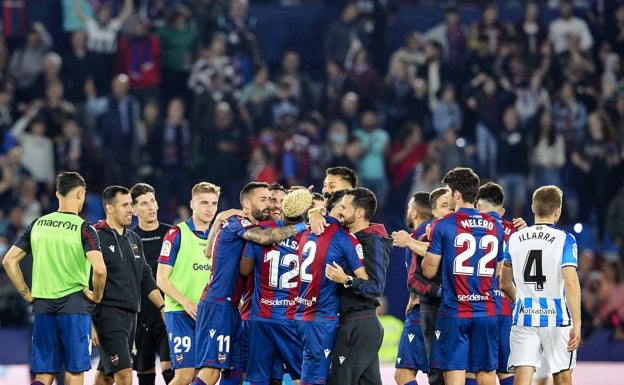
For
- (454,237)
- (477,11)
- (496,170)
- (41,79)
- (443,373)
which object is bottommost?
(443,373)

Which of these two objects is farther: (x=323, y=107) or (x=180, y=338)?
(x=323, y=107)

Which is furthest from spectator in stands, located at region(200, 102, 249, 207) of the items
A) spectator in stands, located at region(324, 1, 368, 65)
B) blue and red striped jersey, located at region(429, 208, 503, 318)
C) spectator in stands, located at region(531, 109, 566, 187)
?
blue and red striped jersey, located at region(429, 208, 503, 318)

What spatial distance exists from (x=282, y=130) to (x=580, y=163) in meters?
5.05

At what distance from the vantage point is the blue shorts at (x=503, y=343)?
1019cm

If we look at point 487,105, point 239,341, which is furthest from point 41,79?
point 239,341

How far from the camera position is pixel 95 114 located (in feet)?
64.0

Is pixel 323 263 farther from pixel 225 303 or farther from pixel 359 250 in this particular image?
pixel 225 303

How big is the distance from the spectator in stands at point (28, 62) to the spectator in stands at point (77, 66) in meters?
0.44

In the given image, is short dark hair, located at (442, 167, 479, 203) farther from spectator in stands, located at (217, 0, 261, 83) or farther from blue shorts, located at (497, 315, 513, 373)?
spectator in stands, located at (217, 0, 261, 83)

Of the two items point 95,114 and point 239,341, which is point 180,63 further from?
point 239,341

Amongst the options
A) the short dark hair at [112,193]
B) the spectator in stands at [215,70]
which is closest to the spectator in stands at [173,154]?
the spectator in stands at [215,70]

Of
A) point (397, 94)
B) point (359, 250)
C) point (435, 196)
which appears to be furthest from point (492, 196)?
point (397, 94)

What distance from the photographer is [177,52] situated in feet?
66.5

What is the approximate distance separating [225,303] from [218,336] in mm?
289
